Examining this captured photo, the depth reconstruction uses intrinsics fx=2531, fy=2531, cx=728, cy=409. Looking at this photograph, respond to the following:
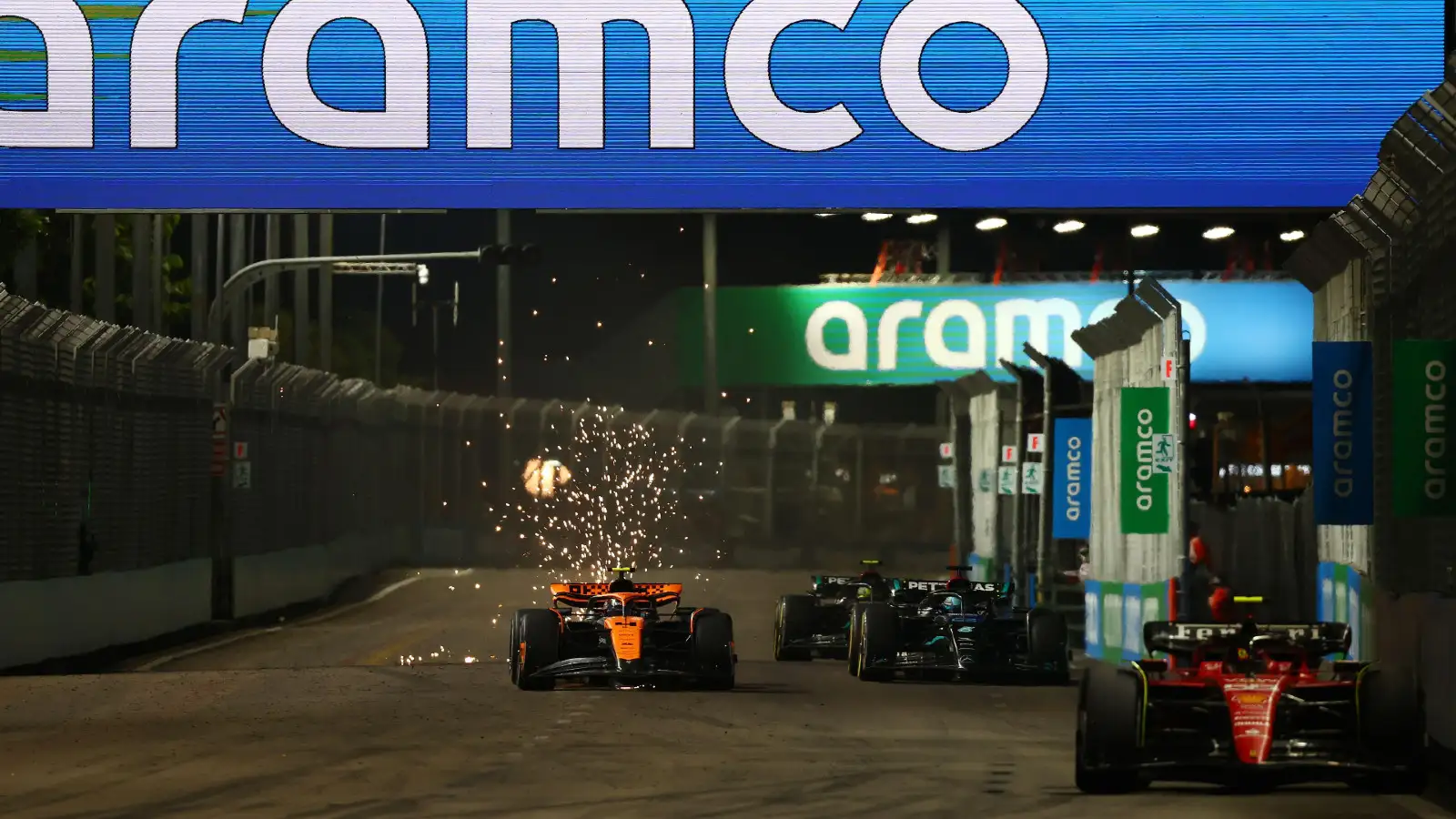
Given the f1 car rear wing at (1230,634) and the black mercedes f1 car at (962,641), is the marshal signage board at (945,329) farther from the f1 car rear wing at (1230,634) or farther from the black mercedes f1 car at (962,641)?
the f1 car rear wing at (1230,634)

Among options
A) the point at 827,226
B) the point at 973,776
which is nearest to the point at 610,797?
the point at 973,776

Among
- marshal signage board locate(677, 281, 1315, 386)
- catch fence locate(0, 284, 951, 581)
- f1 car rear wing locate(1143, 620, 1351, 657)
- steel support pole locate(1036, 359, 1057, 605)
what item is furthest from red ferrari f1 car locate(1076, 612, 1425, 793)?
marshal signage board locate(677, 281, 1315, 386)

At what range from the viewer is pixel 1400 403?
1398cm

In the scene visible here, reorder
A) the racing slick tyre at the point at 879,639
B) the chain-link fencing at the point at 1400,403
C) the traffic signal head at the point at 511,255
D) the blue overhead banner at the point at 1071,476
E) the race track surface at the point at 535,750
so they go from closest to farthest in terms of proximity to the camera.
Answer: the race track surface at the point at 535,750, the chain-link fencing at the point at 1400,403, the racing slick tyre at the point at 879,639, the blue overhead banner at the point at 1071,476, the traffic signal head at the point at 511,255

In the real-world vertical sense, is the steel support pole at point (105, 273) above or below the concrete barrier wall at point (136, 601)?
above

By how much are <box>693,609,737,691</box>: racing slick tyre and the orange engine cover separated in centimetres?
45

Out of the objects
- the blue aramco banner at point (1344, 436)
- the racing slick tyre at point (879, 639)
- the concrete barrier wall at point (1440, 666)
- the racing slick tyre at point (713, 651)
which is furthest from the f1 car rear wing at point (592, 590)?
the concrete barrier wall at point (1440, 666)

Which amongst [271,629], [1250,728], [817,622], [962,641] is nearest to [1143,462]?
[962,641]

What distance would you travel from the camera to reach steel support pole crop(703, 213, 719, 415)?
47.1 meters

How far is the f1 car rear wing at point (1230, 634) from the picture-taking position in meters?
12.3

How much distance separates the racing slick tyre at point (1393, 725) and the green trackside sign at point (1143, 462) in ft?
26.0

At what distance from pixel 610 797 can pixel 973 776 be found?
2.11m

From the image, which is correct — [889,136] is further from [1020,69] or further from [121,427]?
[121,427]

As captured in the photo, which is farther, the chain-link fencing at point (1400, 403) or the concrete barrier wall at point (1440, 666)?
the chain-link fencing at point (1400, 403)
